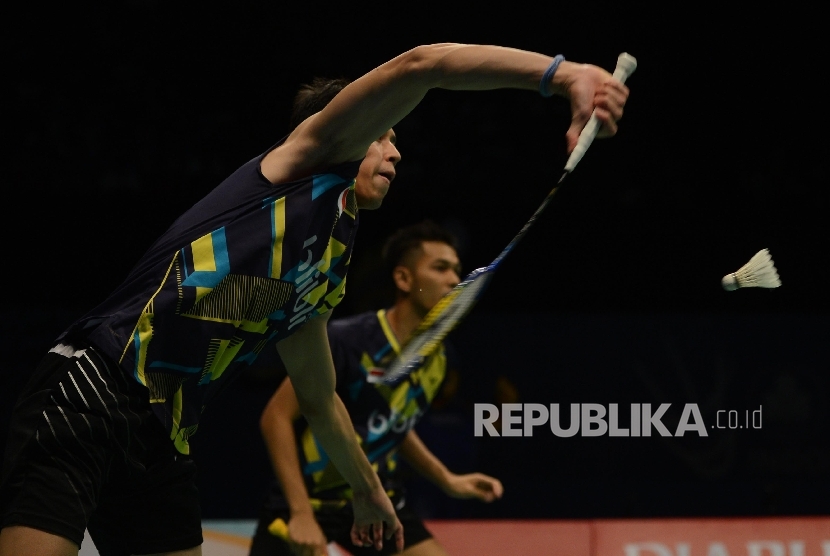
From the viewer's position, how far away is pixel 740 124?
611 centimetres

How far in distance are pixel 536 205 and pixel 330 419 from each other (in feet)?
10.4

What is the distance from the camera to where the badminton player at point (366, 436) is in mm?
3439

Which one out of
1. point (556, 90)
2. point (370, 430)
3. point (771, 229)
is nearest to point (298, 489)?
point (370, 430)

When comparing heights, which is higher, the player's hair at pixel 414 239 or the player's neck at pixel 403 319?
the player's hair at pixel 414 239

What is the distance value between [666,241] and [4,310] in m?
2.95

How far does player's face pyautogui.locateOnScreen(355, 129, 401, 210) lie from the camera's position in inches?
86.7

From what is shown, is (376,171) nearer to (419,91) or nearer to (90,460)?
(419,91)

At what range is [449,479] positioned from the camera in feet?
11.9

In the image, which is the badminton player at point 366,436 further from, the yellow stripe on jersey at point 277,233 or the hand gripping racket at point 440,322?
the yellow stripe on jersey at point 277,233

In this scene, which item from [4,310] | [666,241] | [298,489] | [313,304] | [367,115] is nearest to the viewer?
[367,115]

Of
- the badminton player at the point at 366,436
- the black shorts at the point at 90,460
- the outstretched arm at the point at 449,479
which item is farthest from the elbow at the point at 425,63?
the outstretched arm at the point at 449,479

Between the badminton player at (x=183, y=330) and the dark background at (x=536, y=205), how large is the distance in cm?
275

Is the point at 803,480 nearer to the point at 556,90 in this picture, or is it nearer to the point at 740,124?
the point at 740,124

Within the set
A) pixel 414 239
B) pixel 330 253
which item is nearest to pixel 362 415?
pixel 414 239
